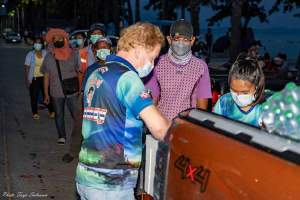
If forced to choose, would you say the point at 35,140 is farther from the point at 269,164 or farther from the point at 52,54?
the point at 269,164

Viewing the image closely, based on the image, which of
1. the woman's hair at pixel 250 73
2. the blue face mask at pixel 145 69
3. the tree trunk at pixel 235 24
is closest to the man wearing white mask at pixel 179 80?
the woman's hair at pixel 250 73

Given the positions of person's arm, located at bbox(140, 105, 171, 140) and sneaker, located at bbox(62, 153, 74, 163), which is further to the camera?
sneaker, located at bbox(62, 153, 74, 163)

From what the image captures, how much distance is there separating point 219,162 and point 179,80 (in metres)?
2.62

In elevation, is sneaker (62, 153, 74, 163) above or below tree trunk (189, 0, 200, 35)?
below

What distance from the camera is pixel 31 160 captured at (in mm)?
8375

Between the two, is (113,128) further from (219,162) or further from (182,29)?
(182,29)

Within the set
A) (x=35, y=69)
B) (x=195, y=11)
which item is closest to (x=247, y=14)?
(x=195, y=11)

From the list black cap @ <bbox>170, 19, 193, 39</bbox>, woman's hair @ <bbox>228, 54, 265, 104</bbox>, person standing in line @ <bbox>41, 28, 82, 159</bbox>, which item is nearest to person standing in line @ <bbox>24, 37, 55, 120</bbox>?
person standing in line @ <bbox>41, 28, 82, 159</bbox>

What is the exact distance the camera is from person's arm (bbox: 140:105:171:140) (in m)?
3.19

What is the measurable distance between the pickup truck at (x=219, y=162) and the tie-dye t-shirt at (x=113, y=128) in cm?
13

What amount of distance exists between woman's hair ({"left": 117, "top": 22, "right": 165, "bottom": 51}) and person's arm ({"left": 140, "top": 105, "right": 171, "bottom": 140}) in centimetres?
39

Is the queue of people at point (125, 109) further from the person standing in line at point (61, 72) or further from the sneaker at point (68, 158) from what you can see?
the person standing in line at point (61, 72)

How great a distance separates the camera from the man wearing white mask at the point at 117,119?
3.32m

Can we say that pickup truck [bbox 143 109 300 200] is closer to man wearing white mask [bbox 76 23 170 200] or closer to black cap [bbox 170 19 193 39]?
man wearing white mask [bbox 76 23 170 200]
